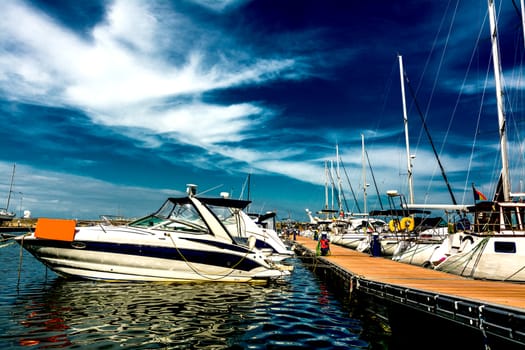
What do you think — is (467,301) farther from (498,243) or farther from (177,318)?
(498,243)

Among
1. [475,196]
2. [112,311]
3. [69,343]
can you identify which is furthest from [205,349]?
[475,196]

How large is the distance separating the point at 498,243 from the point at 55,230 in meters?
15.9

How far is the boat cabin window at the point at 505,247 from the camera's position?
11.9m

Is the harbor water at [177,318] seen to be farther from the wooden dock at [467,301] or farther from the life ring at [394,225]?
the life ring at [394,225]

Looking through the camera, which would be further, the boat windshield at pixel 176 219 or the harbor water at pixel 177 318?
the boat windshield at pixel 176 219

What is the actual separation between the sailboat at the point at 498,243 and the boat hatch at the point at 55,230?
47.6 ft

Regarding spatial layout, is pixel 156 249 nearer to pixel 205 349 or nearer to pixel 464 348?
pixel 205 349

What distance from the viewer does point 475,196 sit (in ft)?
56.5

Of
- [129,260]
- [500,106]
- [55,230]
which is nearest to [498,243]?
[500,106]

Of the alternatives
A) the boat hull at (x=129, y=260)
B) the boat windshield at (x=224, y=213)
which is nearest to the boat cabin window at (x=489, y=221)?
the boat hull at (x=129, y=260)

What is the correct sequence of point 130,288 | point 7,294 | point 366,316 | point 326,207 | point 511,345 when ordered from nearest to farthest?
point 511,345 < point 366,316 < point 7,294 < point 130,288 < point 326,207

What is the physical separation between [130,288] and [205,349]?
6.47 m

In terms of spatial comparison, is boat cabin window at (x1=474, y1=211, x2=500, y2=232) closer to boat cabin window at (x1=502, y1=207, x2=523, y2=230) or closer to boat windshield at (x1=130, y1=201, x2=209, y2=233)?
boat cabin window at (x1=502, y1=207, x2=523, y2=230)

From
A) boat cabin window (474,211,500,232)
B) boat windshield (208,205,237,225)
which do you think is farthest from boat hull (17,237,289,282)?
boat cabin window (474,211,500,232)
